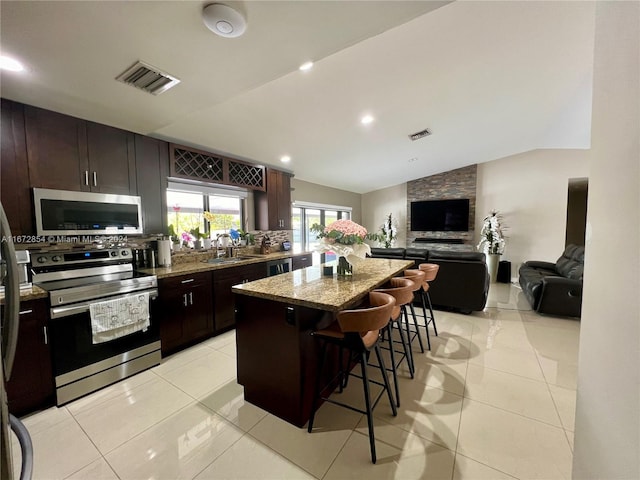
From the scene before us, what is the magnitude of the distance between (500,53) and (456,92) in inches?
24.5

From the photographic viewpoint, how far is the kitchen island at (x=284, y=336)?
5.70 ft

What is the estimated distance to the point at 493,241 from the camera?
6152 mm

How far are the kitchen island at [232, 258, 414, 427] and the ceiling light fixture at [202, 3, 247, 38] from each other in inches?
61.9

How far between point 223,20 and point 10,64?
1.46 metres

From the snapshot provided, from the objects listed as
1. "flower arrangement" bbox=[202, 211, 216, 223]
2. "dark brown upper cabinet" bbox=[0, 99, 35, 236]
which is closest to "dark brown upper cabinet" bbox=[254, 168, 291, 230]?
"flower arrangement" bbox=[202, 211, 216, 223]

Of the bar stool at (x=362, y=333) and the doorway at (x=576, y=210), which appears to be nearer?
the bar stool at (x=362, y=333)

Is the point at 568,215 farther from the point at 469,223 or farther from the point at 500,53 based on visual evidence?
the point at 500,53

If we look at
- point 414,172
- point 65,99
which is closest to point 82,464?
point 65,99

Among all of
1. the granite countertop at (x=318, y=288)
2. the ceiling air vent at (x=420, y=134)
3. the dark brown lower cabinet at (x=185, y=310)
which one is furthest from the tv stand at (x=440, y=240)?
the dark brown lower cabinet at (x=185, y=310)

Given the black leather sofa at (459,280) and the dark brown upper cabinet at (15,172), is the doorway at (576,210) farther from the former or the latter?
the dark brown upper cabinet at (15,172)

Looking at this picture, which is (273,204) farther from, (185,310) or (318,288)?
(318,288)

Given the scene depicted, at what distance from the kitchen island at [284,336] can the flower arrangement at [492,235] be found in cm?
549

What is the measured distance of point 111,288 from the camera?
87.9 inches

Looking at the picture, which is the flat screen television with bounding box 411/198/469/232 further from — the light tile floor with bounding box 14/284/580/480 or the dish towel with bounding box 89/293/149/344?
the dish towel with bounding box 89/293/149/344
